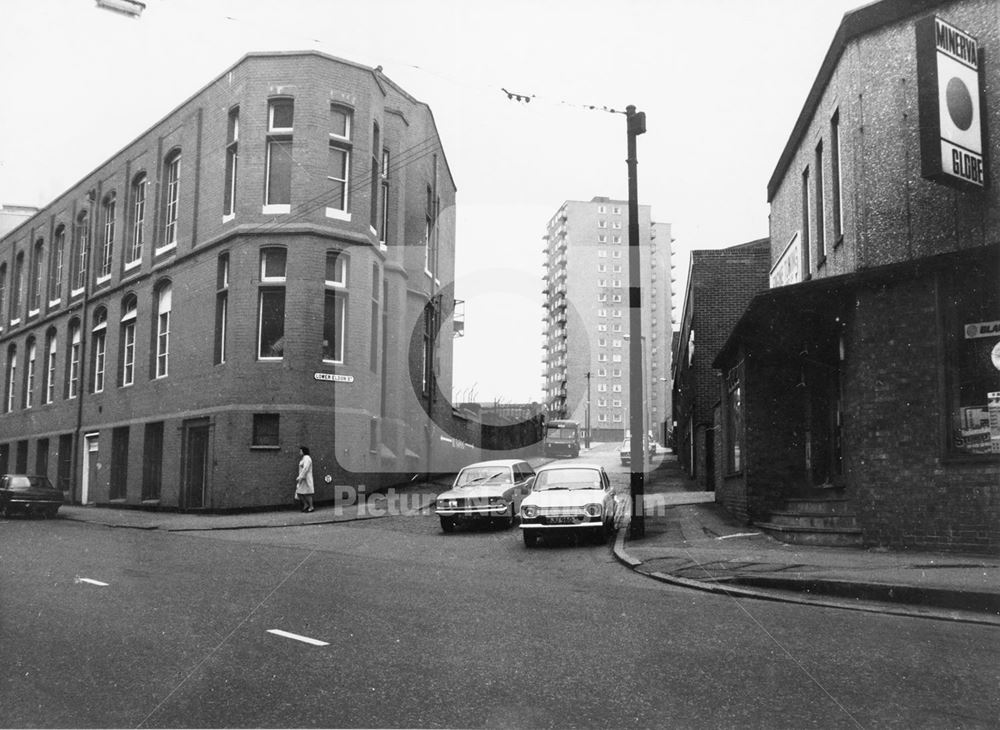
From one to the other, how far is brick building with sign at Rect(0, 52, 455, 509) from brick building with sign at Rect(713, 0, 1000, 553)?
1326cm

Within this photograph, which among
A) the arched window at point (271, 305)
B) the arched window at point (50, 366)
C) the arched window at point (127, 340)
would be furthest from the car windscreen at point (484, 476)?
the arched window at point (50, 366)

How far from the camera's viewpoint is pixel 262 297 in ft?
84.1

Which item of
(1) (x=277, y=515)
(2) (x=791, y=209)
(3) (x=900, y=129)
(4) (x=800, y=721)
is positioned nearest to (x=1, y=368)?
(1) (x=277, y=515)

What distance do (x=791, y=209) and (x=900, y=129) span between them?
6.42 meters

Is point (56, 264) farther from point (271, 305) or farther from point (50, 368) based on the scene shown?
point (271, 305)

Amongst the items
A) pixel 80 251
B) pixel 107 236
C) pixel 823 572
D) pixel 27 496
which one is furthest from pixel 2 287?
pixel 823 572

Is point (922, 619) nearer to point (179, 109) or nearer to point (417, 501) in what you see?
point (417, 501)

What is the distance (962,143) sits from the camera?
11828 mm

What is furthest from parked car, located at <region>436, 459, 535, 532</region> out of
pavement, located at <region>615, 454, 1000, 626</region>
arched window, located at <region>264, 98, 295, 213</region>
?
arched window, located at <region>264, 98, 295, 213</region>

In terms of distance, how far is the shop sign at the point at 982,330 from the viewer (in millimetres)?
11930

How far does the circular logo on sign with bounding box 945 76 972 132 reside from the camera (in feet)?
39.1

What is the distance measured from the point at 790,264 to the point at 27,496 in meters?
22.1

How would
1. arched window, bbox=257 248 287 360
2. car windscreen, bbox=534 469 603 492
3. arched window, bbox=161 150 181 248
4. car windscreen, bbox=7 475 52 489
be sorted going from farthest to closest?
arched window, bbox=161 150 181 248, car windscreen, bbox=7 475 52 489, arched window, bbox=257 248 287 360, car windscreen, bbox=534 469 603 492

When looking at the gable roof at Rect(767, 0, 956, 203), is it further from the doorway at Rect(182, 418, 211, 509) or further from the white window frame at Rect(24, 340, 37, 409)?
the white window frame at Rect(24, 340, 37, 409)
